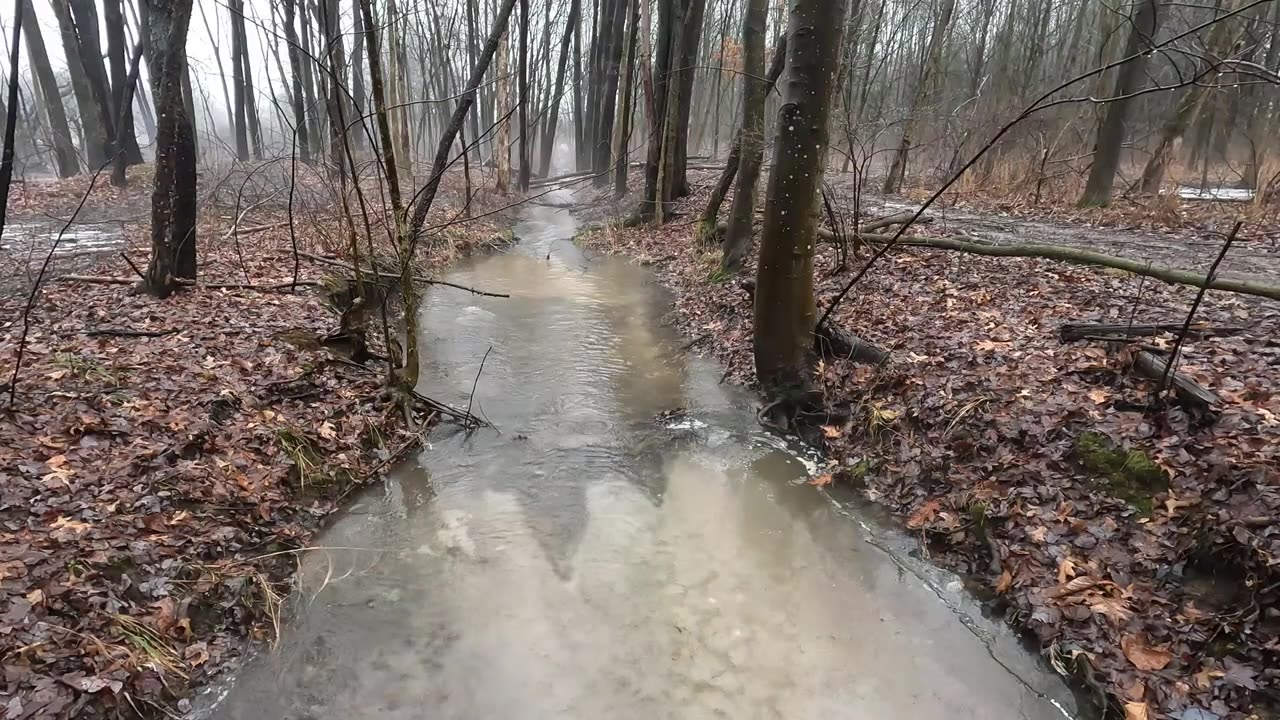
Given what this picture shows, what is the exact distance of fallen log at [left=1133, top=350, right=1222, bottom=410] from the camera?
4.30 meters

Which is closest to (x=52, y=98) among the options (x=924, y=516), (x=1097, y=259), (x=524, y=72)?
(x=524, y=72)

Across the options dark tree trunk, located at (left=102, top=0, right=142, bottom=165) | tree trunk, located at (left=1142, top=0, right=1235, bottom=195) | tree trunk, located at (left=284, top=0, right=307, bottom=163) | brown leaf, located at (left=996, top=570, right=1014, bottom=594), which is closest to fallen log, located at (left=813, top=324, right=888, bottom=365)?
brown leaf, located at (left=996, top=570, right=1014, bottom=594)

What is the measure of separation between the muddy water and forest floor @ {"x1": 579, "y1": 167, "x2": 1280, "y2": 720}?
0.39m

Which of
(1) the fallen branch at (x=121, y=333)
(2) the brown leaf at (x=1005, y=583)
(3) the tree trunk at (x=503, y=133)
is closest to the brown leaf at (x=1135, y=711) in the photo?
(2) the brown leaf at (x=1005, y=583)

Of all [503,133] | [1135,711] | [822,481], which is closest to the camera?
[1135,711]

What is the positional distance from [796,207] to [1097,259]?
2992 mm

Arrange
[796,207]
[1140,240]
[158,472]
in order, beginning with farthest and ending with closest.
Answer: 1. [1140,240]
2. [796,207]
3. [158,472]

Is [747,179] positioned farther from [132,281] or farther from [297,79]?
[297,79]

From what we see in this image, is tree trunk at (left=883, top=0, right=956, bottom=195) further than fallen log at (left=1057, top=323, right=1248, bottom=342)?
Yes

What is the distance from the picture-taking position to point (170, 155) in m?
7.09

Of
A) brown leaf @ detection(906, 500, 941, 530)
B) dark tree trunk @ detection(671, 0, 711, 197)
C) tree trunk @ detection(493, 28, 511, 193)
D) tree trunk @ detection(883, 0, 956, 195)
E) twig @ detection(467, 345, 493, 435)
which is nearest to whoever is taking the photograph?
brown leaf @ detection(906, 500, 941, 530)

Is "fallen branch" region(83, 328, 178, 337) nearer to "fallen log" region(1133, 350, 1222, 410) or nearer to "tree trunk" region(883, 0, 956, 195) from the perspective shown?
"fallen log" region(1133, 350, 1222, 410)

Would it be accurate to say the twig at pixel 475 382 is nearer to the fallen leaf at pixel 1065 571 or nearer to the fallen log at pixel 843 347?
the fallen log at pixel 843 347

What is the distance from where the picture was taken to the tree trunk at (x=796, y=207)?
5.73 metres
